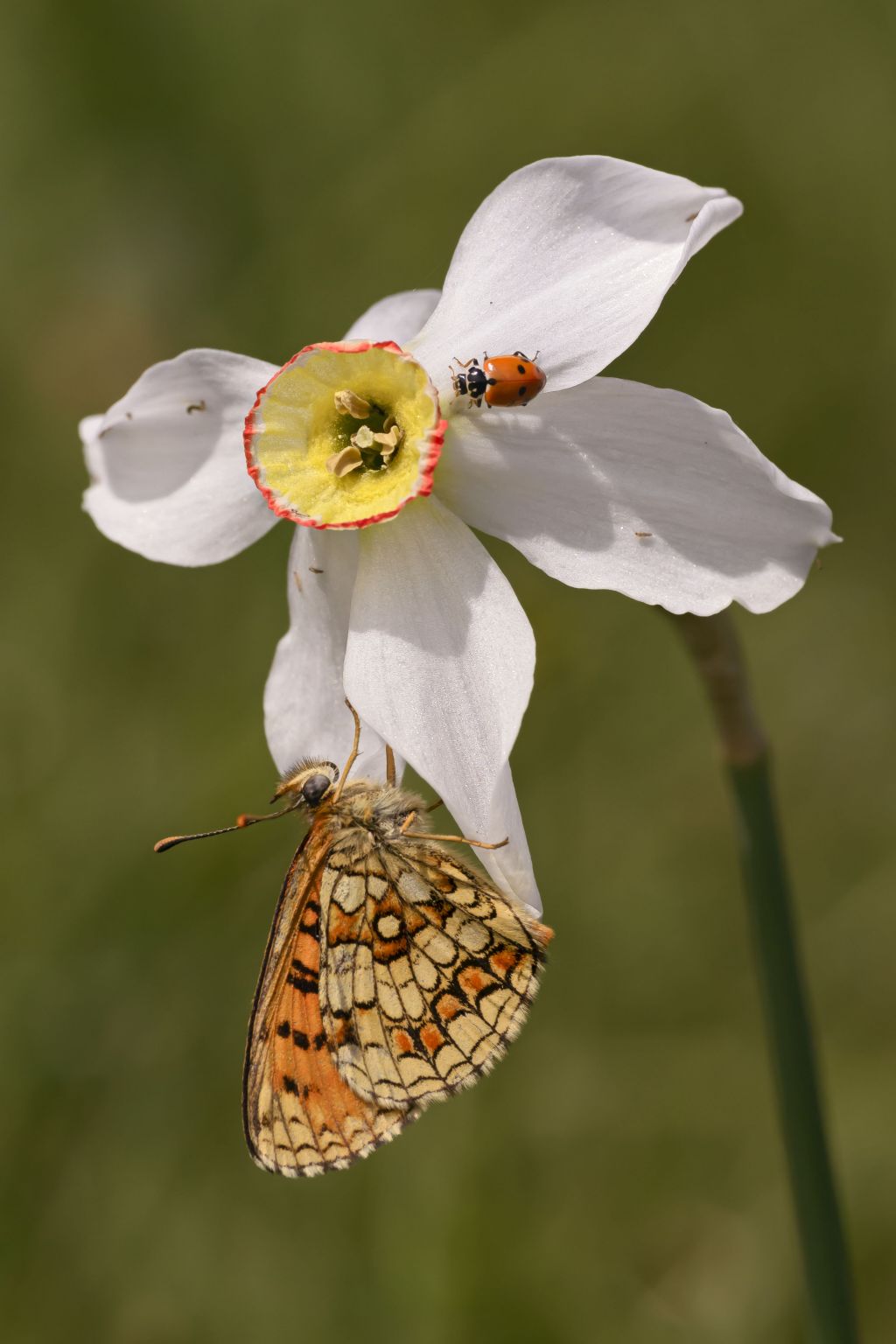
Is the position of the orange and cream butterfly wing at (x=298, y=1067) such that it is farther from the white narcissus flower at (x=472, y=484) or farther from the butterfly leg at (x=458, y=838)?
the white narcissus flower at (x=472, y=484)

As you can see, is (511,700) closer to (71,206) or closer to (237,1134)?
(237,1134)

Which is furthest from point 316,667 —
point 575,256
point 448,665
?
point 575,256

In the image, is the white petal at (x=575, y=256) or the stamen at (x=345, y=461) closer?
the white petal at (x=575, y=256)

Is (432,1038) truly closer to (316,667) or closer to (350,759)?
(350,759)

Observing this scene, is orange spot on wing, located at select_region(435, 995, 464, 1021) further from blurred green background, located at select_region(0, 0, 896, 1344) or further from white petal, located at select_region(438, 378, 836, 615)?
blurred green background, located at select_region(0, 0, 896, 1344)

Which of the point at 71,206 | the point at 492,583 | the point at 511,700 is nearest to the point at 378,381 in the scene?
the point at 492,583

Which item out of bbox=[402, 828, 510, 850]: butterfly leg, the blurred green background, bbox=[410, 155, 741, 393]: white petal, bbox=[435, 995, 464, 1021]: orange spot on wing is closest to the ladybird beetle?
bbox=[410, 155, 741, 393]: white petal

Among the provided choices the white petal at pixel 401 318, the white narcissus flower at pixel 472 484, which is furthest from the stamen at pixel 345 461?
the white petal at pixel 401 318
